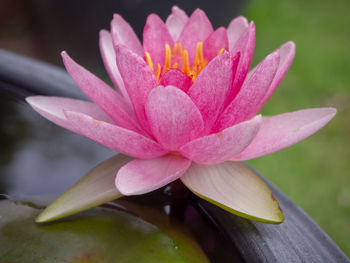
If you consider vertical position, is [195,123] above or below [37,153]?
above

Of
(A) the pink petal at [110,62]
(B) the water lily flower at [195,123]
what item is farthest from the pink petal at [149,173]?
(A) the pink petal at [110,62]

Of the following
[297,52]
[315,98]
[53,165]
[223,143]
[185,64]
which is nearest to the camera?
[223,143]

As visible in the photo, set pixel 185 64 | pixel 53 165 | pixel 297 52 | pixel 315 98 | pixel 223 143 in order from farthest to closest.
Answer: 1. pixel 297 52
2. pixel 315 98
3. pixel 53 165
4. pixel 185 64
5. pixel 223 143

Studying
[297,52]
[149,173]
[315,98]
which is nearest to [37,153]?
[149,173]

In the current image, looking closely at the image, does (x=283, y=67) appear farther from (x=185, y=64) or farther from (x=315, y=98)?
(x=315, y=98)

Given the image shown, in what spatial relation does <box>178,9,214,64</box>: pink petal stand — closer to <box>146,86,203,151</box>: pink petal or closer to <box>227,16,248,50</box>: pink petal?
<box>227,16,248,50</box>: pink petal

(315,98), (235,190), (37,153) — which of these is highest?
(235,190)

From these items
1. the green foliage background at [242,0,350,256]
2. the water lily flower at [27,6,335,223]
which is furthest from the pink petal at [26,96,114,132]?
the green foliage background at [242,0,350,256]
